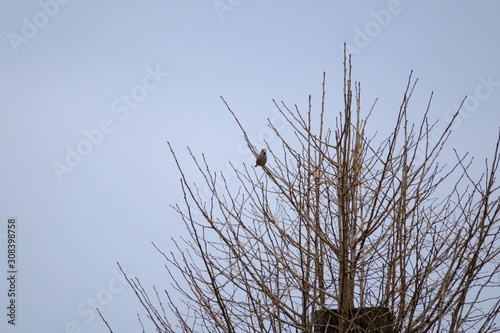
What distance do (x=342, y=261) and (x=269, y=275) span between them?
518mm

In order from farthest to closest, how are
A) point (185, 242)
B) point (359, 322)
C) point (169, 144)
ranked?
1. point (185, 242)
2. point (359, 322)
3. point (169, 144)

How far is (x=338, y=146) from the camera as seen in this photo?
332 centimetres

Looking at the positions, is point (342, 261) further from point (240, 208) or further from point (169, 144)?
point (169, 144)

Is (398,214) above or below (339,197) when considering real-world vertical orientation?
below

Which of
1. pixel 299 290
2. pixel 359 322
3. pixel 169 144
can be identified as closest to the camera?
pixel 169 144

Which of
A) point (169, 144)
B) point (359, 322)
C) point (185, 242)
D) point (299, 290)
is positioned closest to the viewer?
point (169, 144)

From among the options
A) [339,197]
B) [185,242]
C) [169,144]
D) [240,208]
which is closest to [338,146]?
[339,197]

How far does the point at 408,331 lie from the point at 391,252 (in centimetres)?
47

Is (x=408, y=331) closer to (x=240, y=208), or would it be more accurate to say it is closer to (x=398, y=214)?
(x=398, y=214)

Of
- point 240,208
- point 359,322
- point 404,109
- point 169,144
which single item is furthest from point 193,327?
point 404,109

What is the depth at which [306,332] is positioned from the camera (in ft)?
10.8

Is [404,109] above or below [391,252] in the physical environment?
above

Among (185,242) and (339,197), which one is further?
(185,242)

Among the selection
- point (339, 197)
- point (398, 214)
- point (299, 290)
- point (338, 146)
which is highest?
point (338, 146)
